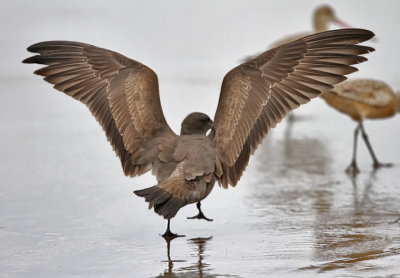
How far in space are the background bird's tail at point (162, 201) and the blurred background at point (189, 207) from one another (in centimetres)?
28

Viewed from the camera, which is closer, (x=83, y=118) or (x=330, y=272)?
(x=330, y=272)

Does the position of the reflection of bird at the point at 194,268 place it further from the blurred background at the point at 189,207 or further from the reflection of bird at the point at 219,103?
the reflection of bird at the point at 219,103

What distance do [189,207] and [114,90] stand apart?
1205 millimetres

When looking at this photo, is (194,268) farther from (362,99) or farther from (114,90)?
(362,99)

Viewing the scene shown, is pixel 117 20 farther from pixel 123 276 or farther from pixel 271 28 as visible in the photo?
pixel 123 276

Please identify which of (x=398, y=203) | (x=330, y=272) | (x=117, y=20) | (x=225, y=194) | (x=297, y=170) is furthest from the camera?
(x=117, y=20)

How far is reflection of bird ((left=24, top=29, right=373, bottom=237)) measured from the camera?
616 cm

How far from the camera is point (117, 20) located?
55.0 feet

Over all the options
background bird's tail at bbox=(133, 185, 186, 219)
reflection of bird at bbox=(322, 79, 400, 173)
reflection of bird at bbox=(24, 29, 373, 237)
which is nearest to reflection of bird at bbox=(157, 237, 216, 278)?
background bird's tail at bbox=(133, 185, 186, 219)

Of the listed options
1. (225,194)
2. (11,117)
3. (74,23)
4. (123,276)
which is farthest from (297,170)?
(74,23)

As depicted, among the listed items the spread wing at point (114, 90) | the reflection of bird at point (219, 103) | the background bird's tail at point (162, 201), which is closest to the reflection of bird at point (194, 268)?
the background bird's tail at point (162, 201)

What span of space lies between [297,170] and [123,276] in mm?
3640

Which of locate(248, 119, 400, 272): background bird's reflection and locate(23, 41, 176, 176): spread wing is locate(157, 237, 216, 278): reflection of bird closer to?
locate(248, 119, 400, 272): background bird's reflection

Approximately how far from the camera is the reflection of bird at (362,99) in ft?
30.4
